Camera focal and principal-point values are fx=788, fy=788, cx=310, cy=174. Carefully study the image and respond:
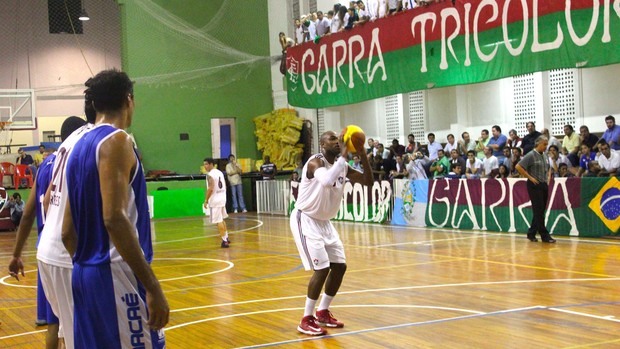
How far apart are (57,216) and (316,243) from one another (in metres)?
4.37

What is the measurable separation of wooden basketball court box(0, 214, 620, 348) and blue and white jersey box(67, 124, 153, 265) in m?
4.14

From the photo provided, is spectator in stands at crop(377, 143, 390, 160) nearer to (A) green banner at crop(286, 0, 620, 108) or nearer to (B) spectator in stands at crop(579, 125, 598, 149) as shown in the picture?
(A) green banner at crop(286, 0, 620, 108)

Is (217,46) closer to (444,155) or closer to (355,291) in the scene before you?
(444,155)

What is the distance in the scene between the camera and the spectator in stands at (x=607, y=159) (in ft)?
55.6

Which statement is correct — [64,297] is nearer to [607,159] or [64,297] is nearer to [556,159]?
[607,159]

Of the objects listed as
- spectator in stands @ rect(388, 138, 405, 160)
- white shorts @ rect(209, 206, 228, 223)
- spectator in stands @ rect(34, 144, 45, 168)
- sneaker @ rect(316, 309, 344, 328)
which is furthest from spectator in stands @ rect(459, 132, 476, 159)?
spectator in stands @ rect(34, 144, 45, 168)

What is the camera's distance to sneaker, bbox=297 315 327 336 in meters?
8.12

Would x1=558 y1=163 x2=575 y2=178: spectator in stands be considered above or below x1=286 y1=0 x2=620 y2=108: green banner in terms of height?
below

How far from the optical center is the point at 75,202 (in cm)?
382

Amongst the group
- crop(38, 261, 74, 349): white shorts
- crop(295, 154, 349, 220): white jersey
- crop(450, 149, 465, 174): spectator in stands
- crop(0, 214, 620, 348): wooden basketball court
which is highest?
crop(450, 149, 465, 174): spectator in stands

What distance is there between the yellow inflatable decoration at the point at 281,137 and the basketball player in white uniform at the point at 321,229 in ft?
78.1

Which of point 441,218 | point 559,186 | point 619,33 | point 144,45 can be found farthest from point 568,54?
point 144,45

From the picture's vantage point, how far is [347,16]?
26.1m

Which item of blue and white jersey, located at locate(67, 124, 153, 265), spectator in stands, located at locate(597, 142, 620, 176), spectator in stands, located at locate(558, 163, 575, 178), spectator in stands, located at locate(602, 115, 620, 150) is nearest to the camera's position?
blue and white jersey, located at locate(67, 124, 153, 265)
